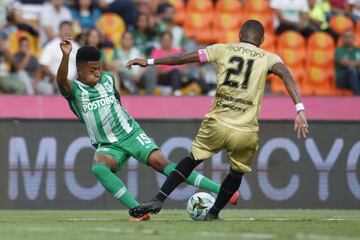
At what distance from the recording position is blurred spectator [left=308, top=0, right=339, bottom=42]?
69.3 feet

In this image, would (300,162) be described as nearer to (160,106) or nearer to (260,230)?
(160,106)

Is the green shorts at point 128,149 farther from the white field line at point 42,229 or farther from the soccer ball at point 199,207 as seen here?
the white field line at point 42,229

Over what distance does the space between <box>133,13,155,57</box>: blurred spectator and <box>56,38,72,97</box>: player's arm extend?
8423 mm

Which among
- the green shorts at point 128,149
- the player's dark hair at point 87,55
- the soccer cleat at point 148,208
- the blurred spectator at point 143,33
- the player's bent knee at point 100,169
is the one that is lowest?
the soccer cleat at point 148,208

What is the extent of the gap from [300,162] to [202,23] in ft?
17.3

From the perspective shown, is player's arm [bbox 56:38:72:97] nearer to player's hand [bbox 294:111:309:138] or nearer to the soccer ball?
the soccer ball

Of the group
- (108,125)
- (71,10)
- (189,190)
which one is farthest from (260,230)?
(71,10)

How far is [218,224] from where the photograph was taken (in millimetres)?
10453

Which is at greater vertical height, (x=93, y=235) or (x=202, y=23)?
(x=202, y=23)

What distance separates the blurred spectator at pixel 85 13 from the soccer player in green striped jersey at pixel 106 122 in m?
8.16

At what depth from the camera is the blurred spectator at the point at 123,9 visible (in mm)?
20312

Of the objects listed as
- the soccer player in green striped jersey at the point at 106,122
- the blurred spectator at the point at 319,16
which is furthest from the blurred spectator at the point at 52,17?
the soccer player in green striped jersey at the point at 106,122

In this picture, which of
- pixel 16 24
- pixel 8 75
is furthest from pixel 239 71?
pixel 16 24

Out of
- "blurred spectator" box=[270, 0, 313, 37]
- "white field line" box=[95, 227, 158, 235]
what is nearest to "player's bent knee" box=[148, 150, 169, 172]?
"white field line" box=[95, 227, 158, 235]
